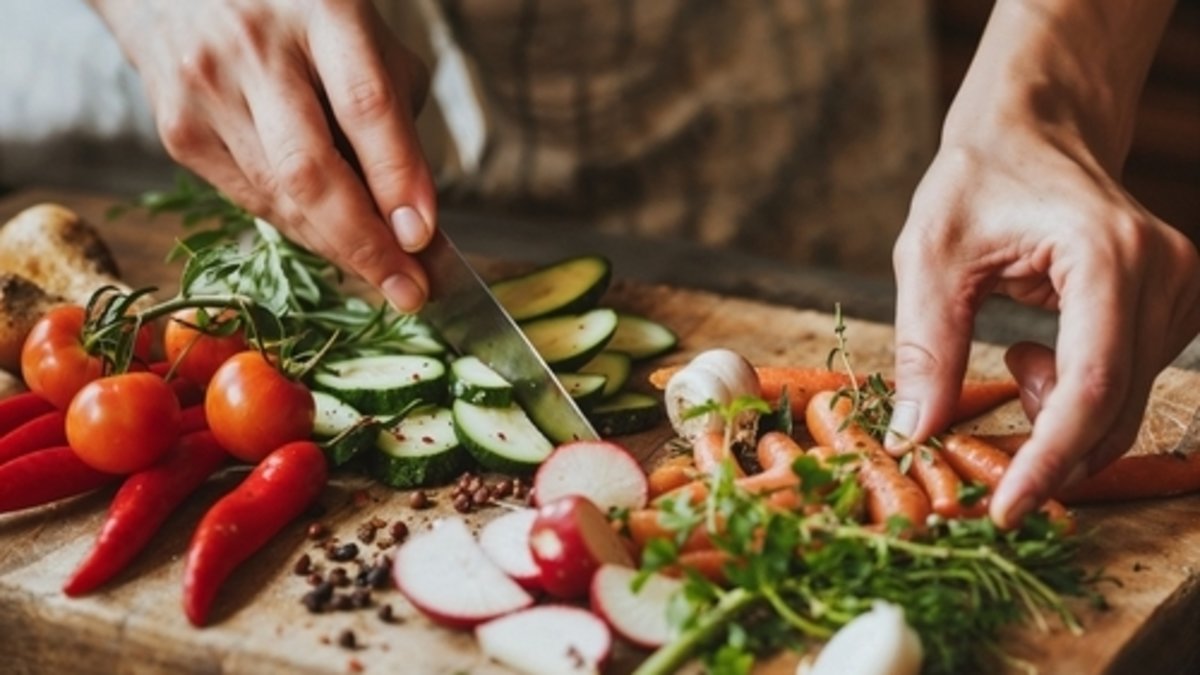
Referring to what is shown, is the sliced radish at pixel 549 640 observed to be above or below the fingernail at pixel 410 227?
below

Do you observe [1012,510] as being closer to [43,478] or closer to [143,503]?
[143,503]

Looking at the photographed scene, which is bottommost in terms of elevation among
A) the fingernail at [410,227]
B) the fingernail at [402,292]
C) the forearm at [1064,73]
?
the fingernail at [402,292]

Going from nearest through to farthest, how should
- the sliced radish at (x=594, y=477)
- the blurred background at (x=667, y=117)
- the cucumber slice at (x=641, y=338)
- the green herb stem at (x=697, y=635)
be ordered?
the green herb stem at (x=697, y=635)
the sliced radish at (x=594, y=477)
the cucumber slice at (x=641, y=338)
the blurred background at (x=667, y=117)

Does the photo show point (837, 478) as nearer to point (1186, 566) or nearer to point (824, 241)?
point (1186, 566)

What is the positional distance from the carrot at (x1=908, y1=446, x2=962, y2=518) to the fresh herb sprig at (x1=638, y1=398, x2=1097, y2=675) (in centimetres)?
11

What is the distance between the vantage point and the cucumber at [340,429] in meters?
2.45

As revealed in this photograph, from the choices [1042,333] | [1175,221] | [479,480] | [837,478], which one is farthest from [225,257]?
[1175,221]

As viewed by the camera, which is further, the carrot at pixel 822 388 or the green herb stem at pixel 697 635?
the carrot at pixel 822 388

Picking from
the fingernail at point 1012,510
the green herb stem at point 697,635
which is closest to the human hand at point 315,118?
the green herb stem at point 697,635

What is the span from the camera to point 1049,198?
7.42 ft

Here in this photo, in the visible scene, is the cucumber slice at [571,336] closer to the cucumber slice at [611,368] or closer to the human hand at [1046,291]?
the cucumber slice at [611,368]

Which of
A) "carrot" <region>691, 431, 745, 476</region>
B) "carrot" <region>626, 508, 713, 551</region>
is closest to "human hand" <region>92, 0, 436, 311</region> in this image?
"carrot" <region>691, 431, 745, 476</region>

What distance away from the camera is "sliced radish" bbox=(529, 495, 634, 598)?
2004mm

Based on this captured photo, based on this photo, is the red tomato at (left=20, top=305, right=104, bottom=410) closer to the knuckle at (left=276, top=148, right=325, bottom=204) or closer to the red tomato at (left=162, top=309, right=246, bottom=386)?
the red tomato at (left=162, top=309, right=246, bottom=386)
